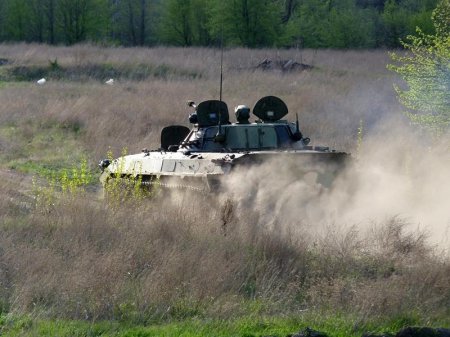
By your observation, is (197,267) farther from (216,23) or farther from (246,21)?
(216,23)

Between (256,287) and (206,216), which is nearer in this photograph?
(256,287)

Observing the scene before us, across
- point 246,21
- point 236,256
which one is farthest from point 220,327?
point 246,21

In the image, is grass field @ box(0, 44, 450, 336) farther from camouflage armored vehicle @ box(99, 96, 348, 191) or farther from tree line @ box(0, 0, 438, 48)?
tree line @ box(0, 0, 438, 48)

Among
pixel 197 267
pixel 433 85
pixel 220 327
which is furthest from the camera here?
pixel 433 85

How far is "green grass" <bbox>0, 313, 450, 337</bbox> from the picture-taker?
7.98 metres

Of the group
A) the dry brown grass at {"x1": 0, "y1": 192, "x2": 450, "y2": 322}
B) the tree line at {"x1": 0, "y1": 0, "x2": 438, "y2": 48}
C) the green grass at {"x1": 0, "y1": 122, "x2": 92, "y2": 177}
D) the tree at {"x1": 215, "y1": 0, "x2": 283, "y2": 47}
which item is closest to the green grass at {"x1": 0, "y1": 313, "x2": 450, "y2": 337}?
the dry brown grass at {"x1": 0, "y1": 192, "x2": 450, "y2": 322}

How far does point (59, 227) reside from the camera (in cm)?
1107

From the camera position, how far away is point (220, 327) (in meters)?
8.35

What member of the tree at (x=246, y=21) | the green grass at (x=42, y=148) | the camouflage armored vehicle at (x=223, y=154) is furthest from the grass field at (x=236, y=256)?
the tree at (x=246, y=21)

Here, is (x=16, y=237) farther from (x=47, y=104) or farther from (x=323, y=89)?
(x=323, y=89)

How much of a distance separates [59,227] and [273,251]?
280cm

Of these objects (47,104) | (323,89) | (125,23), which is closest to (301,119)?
(323,89)

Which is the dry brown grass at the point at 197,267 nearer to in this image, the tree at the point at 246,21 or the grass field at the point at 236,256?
the grass field at the point at 236,256

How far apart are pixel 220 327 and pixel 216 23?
1851 inches
